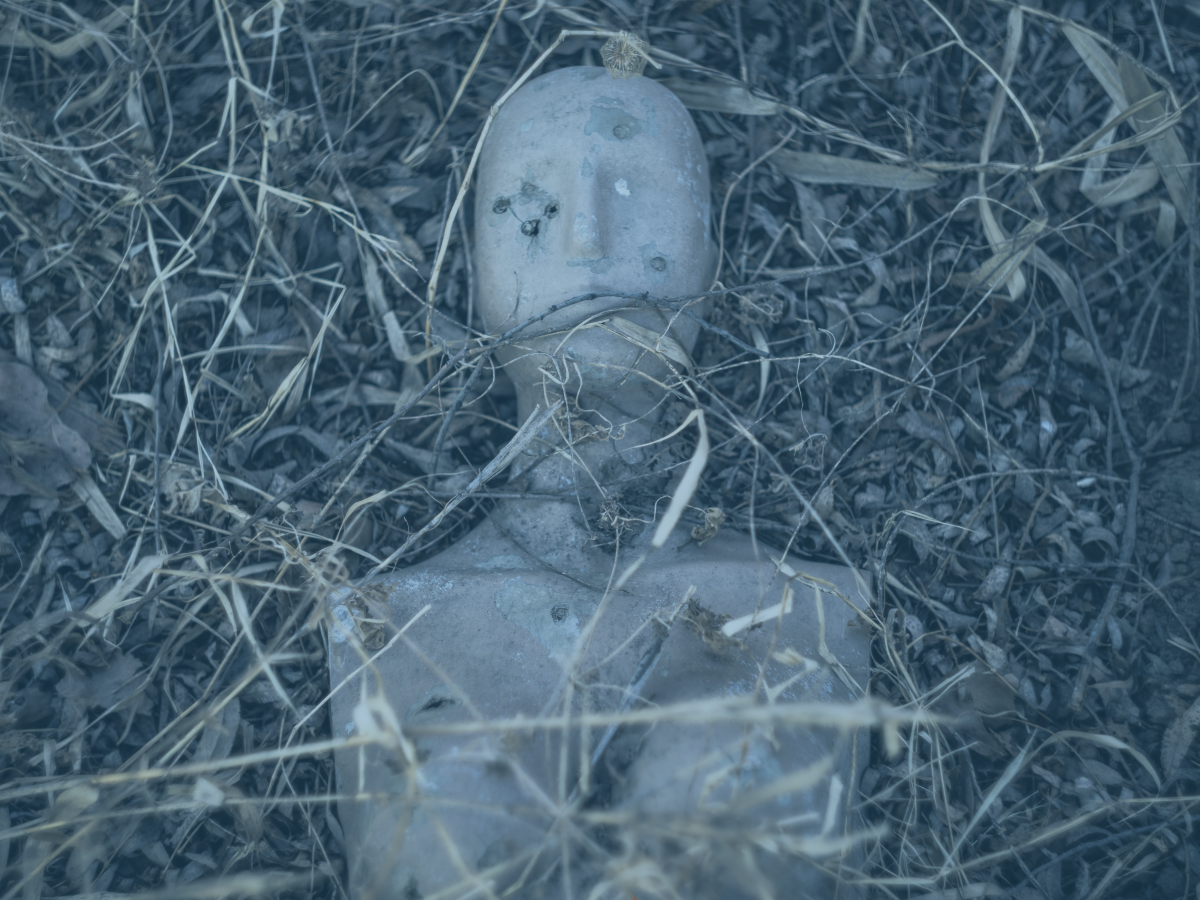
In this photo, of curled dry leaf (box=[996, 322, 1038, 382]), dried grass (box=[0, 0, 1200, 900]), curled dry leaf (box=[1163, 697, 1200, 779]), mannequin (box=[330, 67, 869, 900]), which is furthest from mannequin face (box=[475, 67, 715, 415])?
curled dry leaf (box=[1163, 697, 1200, 779])

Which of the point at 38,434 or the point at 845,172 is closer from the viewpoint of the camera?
the point at 38,434

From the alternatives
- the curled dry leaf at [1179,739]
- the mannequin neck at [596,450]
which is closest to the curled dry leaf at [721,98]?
the mannequin neck at [596,450]

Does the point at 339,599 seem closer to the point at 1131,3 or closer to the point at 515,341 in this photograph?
the point at 515,341

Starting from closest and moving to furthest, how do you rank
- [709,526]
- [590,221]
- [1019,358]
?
[590,221] < [709,526] < [1019,358]

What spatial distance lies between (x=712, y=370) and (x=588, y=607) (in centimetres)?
60

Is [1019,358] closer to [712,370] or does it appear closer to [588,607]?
[712,370]

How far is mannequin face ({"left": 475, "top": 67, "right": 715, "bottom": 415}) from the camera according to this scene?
5.75ft

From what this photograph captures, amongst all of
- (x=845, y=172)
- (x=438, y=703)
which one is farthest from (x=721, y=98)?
(x=438, y=703)

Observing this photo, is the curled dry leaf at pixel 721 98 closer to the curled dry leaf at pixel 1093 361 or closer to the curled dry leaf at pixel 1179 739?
the curled dry leaf at pixel 1093 361

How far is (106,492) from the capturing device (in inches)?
78.1

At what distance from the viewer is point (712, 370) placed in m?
1.85

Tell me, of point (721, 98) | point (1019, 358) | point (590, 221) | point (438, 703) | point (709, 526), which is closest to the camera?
point (438, 703)

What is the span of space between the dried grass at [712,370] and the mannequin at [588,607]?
13 centimetres

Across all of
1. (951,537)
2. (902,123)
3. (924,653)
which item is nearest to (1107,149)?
(902,123)
